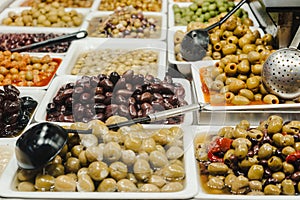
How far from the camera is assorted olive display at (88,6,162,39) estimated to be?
2.48 metres

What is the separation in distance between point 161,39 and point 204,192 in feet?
4.03

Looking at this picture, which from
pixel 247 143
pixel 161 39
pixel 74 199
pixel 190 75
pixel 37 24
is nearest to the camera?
pixel 74 199

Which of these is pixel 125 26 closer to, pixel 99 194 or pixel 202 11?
pixel 202 11

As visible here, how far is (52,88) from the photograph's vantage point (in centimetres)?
181

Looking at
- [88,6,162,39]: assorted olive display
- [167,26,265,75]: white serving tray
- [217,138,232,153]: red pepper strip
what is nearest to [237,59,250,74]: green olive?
[167,26,265,75]: white serving tray

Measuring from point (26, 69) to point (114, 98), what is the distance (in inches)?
26.2

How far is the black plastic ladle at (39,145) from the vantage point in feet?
4.13

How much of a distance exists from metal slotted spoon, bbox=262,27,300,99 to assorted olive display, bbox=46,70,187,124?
326 millimetres

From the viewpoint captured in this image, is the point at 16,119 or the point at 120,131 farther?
the point at 16,119

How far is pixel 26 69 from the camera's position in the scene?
2082 millimetres

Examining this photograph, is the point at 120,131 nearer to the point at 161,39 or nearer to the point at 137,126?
the point at 137,126

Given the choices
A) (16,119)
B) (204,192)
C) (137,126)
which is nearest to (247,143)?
(204,192)

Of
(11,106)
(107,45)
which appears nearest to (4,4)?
(107,45)

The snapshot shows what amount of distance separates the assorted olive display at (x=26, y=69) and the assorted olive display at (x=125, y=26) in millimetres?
392
